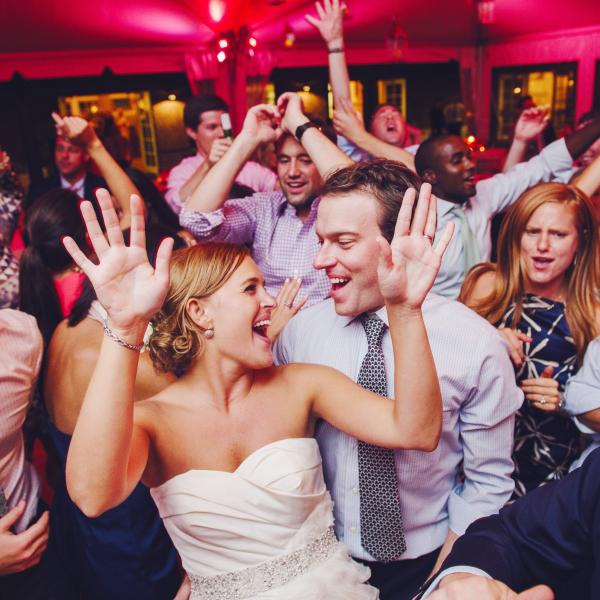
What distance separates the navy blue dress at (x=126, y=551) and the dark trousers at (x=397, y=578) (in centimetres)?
67

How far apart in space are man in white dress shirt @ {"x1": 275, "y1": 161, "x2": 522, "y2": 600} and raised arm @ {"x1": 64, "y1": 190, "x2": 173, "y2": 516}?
0.56 metres

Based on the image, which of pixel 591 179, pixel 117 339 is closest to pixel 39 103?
pixel 591 179

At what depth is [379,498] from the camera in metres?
1.35

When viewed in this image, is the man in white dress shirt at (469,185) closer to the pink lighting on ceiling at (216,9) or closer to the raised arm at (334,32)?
the raised arm at (334,32)

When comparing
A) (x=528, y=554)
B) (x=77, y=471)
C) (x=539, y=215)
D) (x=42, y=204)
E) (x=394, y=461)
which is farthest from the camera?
(x=42, y=204)

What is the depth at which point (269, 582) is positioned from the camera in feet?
3.94

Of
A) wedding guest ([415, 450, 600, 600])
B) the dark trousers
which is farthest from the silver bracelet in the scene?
the dark trousers

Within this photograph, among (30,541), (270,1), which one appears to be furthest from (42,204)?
(270,1)

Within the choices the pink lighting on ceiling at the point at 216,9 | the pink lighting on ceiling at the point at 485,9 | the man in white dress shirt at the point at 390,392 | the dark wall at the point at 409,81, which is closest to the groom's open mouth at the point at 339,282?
the man in white dress shirt at the point at 390,392

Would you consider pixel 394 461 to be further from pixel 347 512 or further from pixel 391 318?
pixel 391 318

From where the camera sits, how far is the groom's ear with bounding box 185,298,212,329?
50.9 inches

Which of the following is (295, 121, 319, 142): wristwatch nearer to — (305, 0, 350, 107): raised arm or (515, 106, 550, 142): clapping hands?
(305, 0, 350, 107): raised arm

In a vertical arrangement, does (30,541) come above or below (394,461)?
below

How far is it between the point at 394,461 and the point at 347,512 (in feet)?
0.61
